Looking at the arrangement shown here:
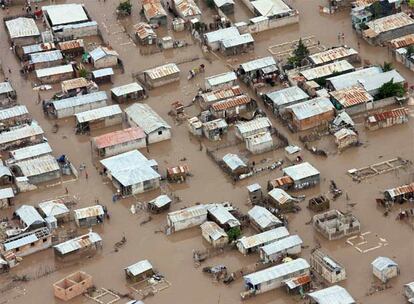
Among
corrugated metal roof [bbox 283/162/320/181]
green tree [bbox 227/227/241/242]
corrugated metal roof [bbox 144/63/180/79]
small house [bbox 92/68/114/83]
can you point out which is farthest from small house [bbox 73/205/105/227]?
small house [bbox 92/68/114/83]

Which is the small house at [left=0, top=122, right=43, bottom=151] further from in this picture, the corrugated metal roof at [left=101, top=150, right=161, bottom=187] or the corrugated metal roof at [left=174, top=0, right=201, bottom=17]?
the corrugated metal roof at [left=174, top=0, right=201, bottom=17]

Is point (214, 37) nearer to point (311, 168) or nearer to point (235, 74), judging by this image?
point (235, 74)

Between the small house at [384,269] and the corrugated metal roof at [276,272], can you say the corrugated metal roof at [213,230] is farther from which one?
the small house at [384,269]

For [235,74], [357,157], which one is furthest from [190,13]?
[357,157]

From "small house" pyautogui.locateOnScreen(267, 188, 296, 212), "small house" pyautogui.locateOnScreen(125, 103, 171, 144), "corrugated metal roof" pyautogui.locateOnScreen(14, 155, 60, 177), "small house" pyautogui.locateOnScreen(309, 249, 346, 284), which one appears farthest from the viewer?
"small house" pyautogui.locateOnScreen(125, 103, 171, 144)

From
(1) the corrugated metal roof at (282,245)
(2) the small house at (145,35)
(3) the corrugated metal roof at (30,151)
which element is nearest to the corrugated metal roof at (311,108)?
(1) the corrugated metal roof at (282,245)
